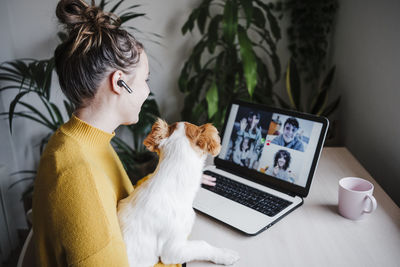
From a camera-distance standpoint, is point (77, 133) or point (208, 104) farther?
point (208, 104)

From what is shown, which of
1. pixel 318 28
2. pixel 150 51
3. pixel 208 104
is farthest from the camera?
pixel 150 51

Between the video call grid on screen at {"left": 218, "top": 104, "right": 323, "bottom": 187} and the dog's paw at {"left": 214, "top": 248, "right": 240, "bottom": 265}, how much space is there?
369 mm

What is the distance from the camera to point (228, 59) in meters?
1.89

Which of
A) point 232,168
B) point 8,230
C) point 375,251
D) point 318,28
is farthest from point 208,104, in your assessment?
point 8,230

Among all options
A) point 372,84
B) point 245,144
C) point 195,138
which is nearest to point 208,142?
point 195,138

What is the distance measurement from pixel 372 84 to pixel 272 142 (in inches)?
24.9

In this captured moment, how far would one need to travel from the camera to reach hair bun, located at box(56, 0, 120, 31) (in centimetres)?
72

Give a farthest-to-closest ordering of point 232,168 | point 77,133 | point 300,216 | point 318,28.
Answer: point 318,28 → point 232,168 → point 300,216 → point 77,133

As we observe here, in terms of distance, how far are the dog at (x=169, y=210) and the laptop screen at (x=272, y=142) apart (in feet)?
1.15

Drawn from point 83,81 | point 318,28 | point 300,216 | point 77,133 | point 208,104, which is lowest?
point 300,216

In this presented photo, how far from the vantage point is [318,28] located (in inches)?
73.2

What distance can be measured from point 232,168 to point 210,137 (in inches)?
15.9

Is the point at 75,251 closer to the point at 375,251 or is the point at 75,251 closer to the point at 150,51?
the point at 375,251

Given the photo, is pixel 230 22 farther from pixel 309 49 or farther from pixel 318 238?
pixel 318 238
